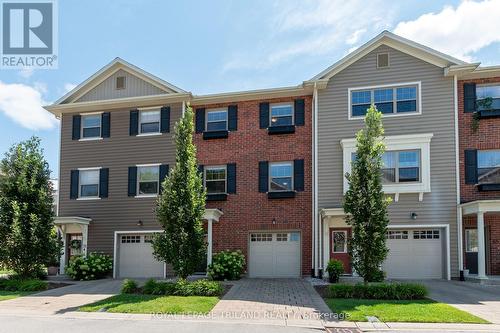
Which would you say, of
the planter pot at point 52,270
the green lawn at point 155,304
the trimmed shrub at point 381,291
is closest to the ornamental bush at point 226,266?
the green lawn at point 155,304

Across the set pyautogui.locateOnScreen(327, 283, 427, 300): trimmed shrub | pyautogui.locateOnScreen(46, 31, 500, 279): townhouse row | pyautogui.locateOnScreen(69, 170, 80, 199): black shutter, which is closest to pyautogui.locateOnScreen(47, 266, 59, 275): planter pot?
pyautogui.locateOnScreen(46, 31, 500, 279): townhouse row

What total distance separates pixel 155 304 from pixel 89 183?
33.2ft

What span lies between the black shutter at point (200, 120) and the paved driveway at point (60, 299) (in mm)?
7436

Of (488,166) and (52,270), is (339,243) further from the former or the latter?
(52,270)

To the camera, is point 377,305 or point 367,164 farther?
point 367,164

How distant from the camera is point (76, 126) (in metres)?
19.4

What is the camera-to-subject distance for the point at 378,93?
16.6 metres

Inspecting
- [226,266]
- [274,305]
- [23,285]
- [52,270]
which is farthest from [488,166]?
[52,270]

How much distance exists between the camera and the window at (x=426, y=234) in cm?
1581

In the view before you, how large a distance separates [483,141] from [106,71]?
54.9 ft

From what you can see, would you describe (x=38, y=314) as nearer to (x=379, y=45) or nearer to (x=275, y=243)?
(x=275, y=243)

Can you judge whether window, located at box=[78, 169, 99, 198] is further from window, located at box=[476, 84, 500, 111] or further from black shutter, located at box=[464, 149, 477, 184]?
window, located at box=[476, 84, 500, 111]

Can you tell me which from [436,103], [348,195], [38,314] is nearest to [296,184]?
[348,195]

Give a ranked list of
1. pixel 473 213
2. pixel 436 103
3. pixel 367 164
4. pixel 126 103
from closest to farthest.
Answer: pixel 367 164, pixel 473 213, pixel 436 103, pixel 126 103
